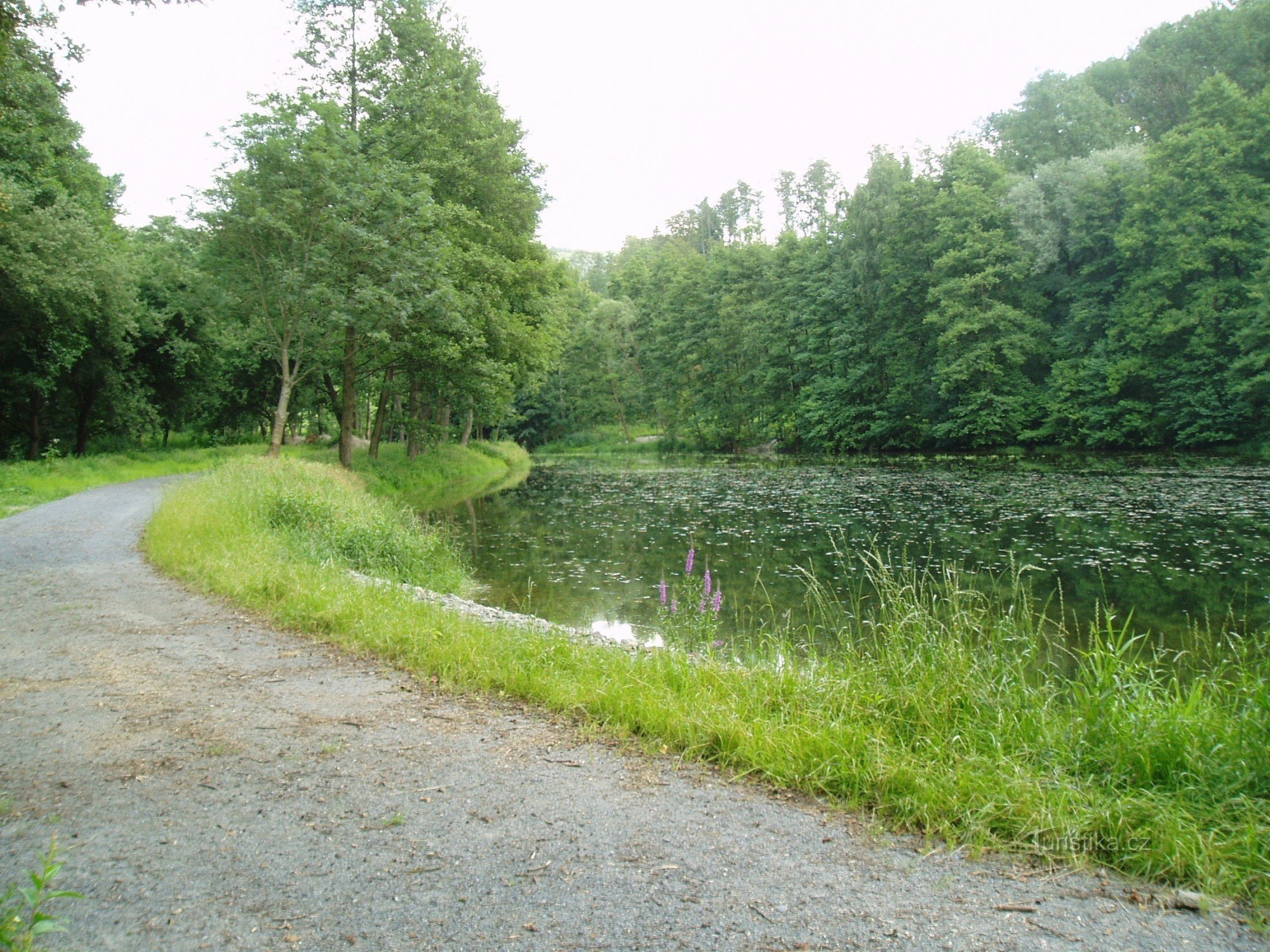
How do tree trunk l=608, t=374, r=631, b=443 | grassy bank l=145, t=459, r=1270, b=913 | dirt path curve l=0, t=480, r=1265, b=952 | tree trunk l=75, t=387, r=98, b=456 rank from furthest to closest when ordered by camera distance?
tree trunk l=608, t=374, r=631, b=443, tree trunk l=75, t=387, r=98, b=456, grassy bank l=145, t=459, r=1270, b=913, dirt path curve l=0, t=480, r=1265, b=952

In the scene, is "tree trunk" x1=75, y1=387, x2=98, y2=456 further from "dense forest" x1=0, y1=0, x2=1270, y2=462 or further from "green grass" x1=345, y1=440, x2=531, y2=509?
"green grass" x1=345, y1=440, x2=531, y2=509

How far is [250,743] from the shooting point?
4.21 meters

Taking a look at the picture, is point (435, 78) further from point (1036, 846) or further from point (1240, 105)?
point (1240, 105)

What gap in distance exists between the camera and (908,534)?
1457 cm

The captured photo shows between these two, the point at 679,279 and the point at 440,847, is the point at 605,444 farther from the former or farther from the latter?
the point at 440,847

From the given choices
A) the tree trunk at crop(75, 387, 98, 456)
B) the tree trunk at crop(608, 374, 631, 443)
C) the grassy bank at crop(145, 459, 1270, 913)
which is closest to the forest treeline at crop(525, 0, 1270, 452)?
the tree trunk at crop(608, 374, 631, 443)

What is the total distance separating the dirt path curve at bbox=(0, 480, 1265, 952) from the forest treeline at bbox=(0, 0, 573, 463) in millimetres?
14115

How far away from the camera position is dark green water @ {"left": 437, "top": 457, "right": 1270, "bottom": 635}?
33.3ft

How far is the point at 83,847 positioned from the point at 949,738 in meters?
3.88

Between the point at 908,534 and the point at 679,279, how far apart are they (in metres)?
49.7

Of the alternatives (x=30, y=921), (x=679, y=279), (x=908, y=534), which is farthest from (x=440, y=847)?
(x=679, y=279)

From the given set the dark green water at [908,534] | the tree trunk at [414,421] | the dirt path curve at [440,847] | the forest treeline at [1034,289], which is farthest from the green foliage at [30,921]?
the forest treeline at [1034,289]

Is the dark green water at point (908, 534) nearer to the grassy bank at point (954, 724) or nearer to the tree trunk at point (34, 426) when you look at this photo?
the grassy bank at point (954, 724)

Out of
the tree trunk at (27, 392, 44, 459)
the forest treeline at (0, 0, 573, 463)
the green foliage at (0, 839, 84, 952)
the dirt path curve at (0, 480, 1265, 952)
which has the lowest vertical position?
the dirt path curve at (0, 480, 1265, 952)
